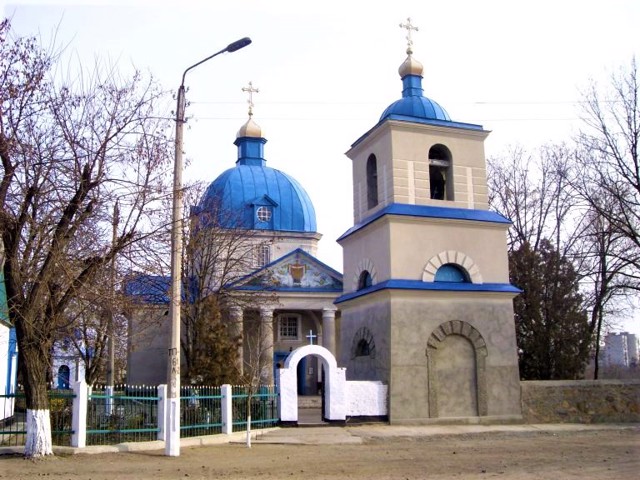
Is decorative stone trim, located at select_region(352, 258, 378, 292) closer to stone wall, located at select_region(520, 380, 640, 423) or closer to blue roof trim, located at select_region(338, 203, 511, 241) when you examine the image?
blue roof trim, located at select_region(338, 203, 511, 241)

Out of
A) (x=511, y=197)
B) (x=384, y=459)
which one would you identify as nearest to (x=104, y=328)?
(x=384, y=459)

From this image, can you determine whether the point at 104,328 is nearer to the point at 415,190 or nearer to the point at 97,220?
the point at 97,220

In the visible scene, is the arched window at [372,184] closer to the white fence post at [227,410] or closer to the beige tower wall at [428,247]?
the beige tower wall at [428,247]

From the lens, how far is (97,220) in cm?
1466

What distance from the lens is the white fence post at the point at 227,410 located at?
17.3 meters

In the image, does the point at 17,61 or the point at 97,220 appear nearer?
the point at 17,61

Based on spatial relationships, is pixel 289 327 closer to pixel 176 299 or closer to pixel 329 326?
pixel 329 326

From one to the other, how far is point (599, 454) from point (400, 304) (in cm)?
706

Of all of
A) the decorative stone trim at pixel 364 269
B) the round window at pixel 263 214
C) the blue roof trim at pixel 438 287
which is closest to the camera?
the blue roof trim at pixel 438 287

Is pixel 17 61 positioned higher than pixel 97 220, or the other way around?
pixel 17 61

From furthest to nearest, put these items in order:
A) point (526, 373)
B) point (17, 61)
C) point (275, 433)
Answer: point (526, 373), point (275, 433), point (17, 61)

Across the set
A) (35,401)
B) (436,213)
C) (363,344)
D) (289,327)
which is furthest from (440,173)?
(289,327)

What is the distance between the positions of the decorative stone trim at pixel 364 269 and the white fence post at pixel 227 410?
595cm

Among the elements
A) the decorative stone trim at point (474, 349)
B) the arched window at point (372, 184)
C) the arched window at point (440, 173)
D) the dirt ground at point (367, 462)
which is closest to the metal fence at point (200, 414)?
the dirt ground at point (367, 462)
